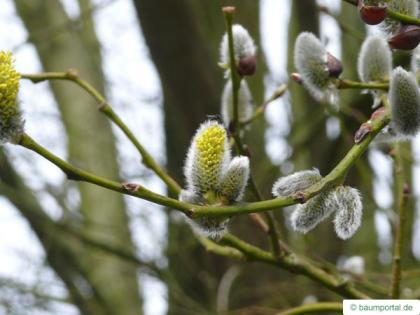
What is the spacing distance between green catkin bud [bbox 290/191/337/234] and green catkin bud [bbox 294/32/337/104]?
290 mm

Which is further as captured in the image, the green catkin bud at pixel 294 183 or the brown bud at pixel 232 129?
the brown bud at pixel 232 129

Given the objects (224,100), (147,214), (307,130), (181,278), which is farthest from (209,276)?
(224,100)

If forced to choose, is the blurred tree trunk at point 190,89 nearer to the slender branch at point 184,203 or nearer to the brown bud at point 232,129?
the brown bud at point 232,129

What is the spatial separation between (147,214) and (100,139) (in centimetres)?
58

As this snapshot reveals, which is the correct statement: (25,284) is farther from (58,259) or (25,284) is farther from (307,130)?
(307,130)

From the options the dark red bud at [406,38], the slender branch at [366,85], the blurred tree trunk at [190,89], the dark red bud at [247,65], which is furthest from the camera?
the blurred tree trunk at [190,89]

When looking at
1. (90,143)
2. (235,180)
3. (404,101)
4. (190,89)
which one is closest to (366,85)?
(404,101)

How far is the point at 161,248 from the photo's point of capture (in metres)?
3.08

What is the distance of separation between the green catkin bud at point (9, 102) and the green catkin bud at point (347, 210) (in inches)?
14.3

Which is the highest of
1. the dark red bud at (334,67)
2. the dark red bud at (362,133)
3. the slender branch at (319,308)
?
the dark red bud at (334,67)

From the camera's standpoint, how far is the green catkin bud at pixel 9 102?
76cm

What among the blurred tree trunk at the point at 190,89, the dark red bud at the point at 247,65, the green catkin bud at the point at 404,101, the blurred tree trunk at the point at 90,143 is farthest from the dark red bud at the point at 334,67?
the blurred tree trunk at the point at 90,143

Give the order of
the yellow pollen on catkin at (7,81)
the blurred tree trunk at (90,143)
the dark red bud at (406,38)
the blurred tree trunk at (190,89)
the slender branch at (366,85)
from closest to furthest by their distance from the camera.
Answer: the yellow pollen on catkin at (7,81) < the dark red bud at (406,38) < the slender branch at (366,85) < the blurred tree trunk at (190,89) < the blurred tree trunk at (90,143)

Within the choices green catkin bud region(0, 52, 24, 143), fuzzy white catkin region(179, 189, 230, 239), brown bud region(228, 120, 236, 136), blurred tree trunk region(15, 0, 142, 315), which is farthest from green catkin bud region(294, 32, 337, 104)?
blurred tree trunk region(15, 0, 142, 315)
